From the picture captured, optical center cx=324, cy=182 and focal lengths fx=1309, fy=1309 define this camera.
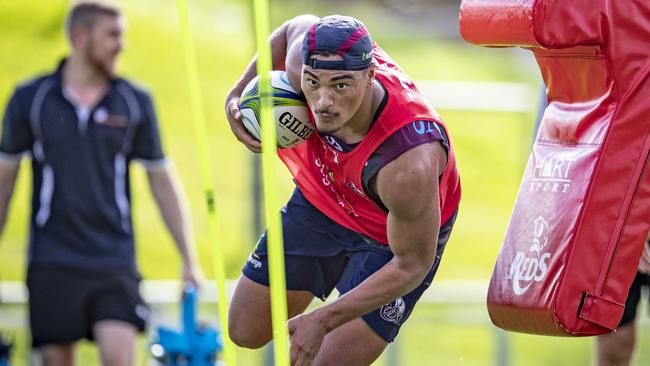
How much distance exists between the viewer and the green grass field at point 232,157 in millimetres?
9352

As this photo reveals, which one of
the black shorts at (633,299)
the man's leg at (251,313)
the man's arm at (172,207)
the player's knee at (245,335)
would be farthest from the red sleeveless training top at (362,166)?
the man's arm at (172,207)

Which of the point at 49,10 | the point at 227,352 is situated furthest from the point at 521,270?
the point at 49,10

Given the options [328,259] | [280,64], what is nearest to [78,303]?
[328,259]

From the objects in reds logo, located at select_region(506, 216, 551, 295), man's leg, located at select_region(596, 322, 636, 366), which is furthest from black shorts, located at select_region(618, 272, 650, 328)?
reds logo, located at select_region(506, 216, 551, 295)

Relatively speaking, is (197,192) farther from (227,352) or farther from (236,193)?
(227,352)

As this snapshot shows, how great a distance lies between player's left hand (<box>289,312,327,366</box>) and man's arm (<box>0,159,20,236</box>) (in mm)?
3243

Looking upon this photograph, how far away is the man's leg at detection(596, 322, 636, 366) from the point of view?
6828mm

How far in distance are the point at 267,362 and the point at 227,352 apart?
3594mm

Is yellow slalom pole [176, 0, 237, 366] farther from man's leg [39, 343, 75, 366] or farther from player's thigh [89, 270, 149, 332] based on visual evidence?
man's leg [39, 343, 75, 366]

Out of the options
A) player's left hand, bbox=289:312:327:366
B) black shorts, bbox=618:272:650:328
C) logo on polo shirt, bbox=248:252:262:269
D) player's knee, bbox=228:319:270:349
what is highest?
player's left hand, bbox=289:312:327:366

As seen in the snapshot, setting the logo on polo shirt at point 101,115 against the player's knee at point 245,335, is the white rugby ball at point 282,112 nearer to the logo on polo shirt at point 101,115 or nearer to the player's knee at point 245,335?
the player's knee at point 245,335

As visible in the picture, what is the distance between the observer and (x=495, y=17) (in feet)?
18.1

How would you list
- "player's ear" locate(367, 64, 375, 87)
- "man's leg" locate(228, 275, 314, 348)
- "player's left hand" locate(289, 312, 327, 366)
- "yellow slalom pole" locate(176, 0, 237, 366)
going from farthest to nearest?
"man's leg" locate(228, 275, 314, 348)
"yellow slalom pole" locate(176, 0, 237, 366)
"player's ear" locate(367, 64, 375, 87)
"player's left hand" locate(289, 312, 327, 366)

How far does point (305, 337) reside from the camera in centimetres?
493
